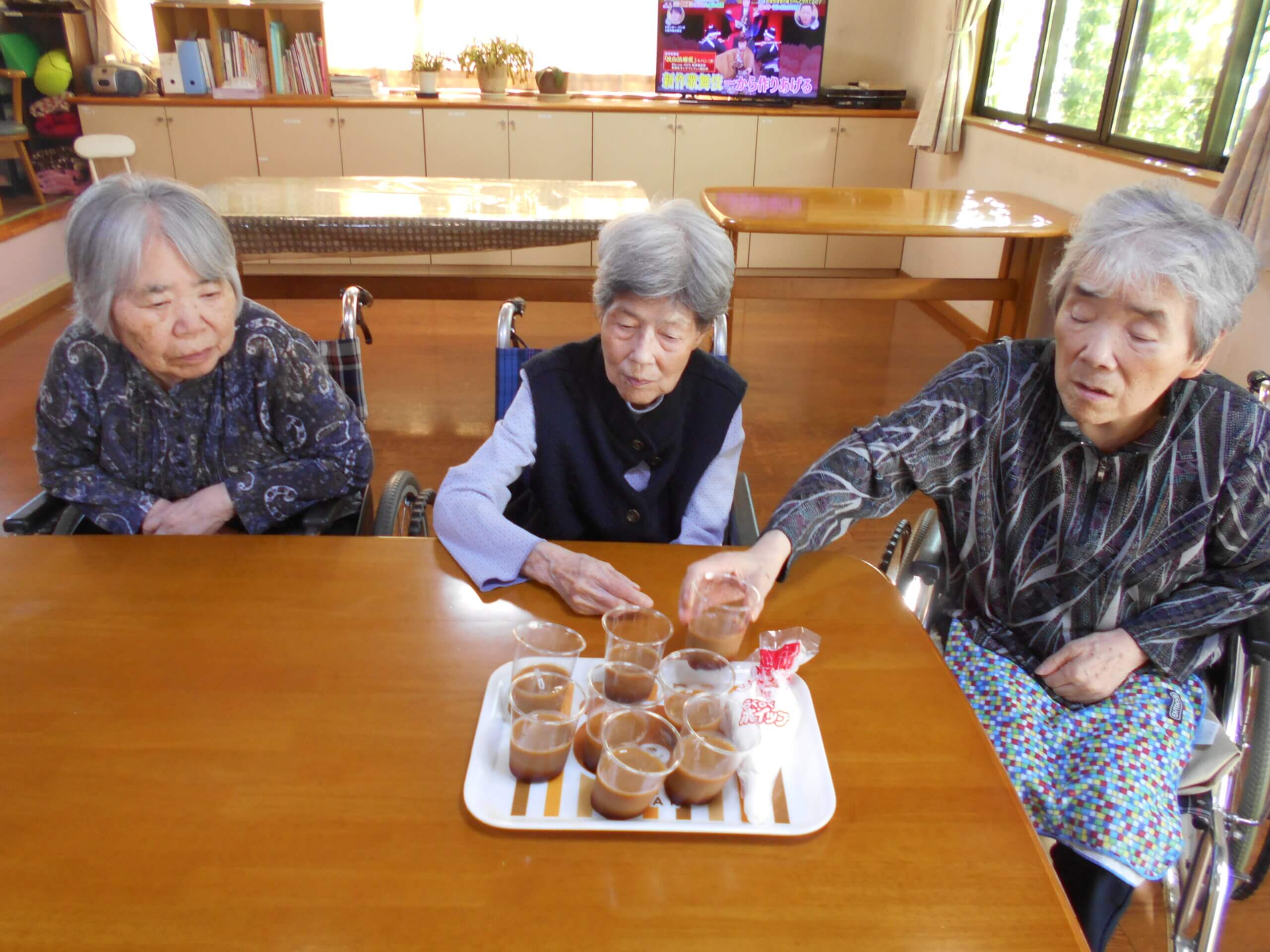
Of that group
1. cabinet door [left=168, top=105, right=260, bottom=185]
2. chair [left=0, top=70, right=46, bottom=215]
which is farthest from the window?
chair [left=0, top=70, right=46, bottom=215]

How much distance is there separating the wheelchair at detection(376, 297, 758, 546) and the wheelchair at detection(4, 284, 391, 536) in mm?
49

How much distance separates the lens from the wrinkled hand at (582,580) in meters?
1.14

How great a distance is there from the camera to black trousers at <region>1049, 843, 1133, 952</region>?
1107 mm

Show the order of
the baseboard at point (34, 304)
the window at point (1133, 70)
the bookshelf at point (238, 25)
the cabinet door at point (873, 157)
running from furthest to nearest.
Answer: the cabinet door at point (873, 157) → the bookshelf at point (238, 25) → the baseboard at point (34, 304) → the window at point (1133, 70)

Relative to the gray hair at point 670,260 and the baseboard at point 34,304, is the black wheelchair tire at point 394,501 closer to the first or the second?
the gray hair at point 670,260

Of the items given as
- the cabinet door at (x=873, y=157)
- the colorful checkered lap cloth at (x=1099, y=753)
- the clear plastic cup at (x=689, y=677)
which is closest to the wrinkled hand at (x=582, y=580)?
the clear plastic cup at (x=689, y=677)

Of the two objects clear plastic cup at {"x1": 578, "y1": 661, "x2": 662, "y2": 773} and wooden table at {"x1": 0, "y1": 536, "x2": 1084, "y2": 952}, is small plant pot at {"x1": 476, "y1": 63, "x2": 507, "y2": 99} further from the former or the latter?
clear plastic cup at {"x1": 578, "y1": 661, "x2": 662, "y2": 773}

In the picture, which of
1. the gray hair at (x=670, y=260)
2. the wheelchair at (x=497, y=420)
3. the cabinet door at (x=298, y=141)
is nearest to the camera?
the gray hair at (x=670, y=260)

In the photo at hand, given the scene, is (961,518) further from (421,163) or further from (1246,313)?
(421,163)

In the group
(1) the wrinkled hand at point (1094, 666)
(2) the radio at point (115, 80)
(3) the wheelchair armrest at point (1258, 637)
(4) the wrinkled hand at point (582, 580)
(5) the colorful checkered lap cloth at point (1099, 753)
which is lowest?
(5) the colorful checkered lap cloth at point (1099, 753)

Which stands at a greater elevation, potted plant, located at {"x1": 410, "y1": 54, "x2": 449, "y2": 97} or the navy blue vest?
potted plant, located at {"x1": 410, "y1": 54, "x2": 449, "y2": 97}

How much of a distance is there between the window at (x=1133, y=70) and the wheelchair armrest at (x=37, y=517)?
135 inches

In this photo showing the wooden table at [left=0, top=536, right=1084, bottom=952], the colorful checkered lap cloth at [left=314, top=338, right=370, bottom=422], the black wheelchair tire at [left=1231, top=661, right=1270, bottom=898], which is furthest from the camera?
the colorful checkered lap cloth at [left=314, top=338, right=370, bottom=422]

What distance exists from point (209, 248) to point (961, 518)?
128 cm
